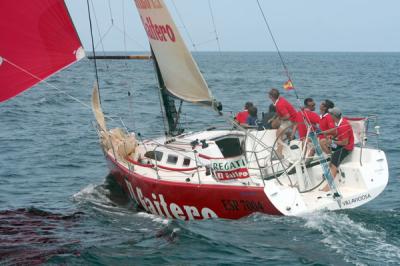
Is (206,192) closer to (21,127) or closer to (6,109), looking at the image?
(21,127)

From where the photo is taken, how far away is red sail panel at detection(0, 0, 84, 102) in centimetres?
1059

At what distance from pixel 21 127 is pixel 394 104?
17529mm

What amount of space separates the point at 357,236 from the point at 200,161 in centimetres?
337

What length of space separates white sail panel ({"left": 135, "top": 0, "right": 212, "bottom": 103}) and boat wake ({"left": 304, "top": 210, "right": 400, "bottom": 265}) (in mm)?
3178

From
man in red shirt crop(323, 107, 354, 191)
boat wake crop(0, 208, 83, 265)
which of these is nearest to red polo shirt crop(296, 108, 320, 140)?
man in red shirt crop(323, 107, 354, 191)

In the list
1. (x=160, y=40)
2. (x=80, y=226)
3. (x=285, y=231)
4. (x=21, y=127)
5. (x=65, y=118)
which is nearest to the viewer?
(x=285, y=231)

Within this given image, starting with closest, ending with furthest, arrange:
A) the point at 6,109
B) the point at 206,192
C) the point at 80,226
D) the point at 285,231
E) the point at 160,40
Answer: the point at 285,231, the point at 206,192, the point at 80,226, the point at 160,40, the point at 6,109

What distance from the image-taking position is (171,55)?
39.0 feet

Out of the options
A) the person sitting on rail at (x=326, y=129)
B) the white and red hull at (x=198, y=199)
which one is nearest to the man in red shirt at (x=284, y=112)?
the person sitting on rail at (x=326, y=129)

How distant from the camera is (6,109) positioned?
98.8 ft

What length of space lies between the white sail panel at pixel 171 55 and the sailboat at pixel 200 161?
0.06 feet

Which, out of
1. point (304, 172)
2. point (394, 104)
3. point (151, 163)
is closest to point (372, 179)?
point (304, 172)

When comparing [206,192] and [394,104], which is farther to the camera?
[394,104]

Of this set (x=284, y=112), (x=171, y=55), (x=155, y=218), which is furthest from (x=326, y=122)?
(x=155, y=218)
